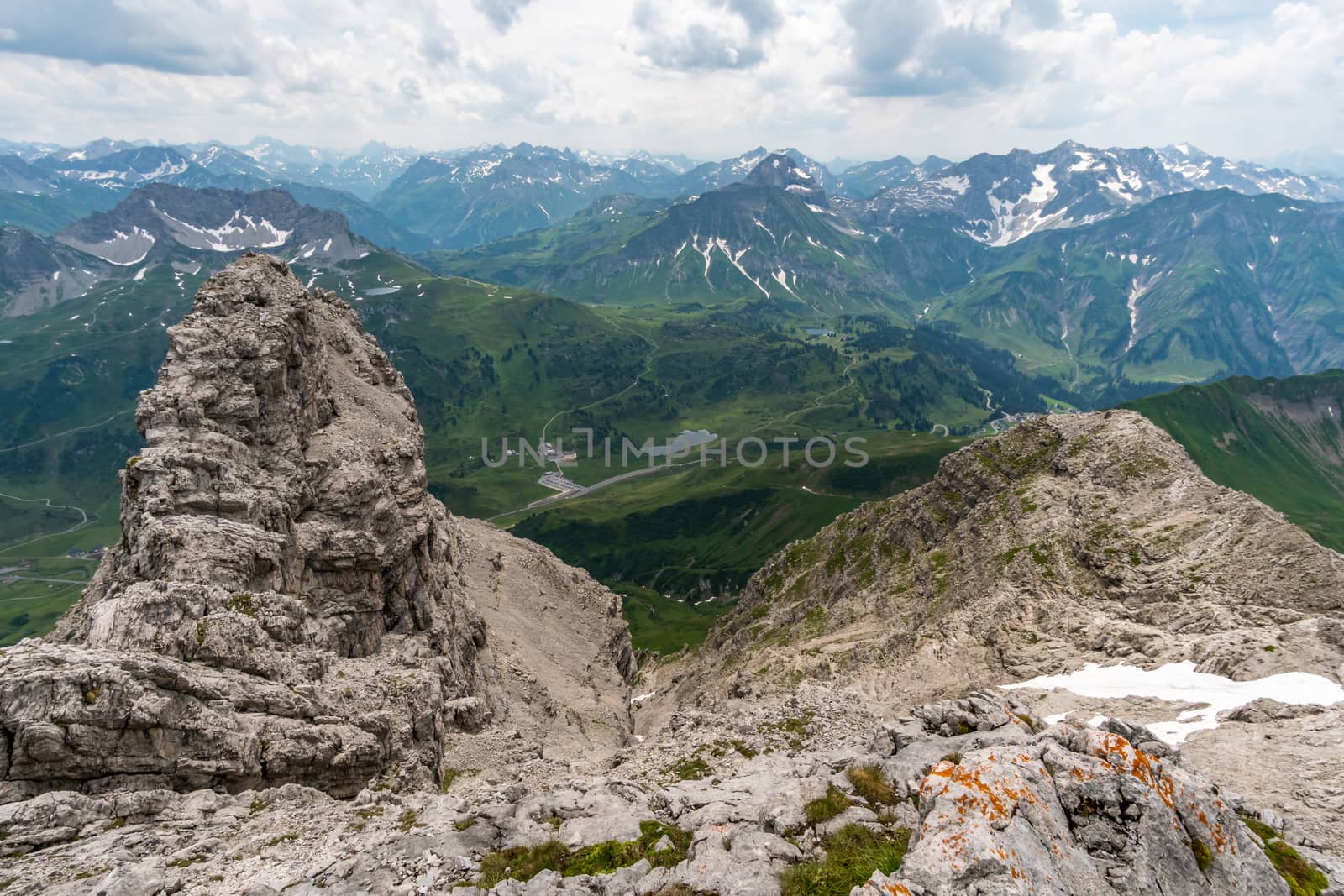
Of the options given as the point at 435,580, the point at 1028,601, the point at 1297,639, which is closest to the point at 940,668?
the point at 1028,601

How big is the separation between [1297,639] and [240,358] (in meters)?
81.1

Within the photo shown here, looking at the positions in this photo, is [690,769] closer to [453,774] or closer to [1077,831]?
[453,774]

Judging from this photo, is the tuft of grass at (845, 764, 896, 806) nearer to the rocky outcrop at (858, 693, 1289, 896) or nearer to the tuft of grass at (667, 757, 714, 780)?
the rocky outcrop at (858, 693, 1289, 896)

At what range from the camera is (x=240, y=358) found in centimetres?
6247

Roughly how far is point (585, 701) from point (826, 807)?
62.8 metres

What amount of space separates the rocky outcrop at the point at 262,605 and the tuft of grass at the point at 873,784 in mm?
27872

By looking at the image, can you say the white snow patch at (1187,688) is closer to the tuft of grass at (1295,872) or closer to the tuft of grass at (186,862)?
the tuft of grass at (1295,872)

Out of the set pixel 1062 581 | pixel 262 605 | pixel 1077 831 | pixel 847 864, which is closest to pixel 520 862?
pixel 847 864

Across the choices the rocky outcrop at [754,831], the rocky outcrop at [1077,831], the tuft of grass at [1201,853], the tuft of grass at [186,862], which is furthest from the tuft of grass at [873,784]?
the tuft of grass at [186,862]

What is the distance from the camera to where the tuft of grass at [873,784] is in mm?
26609

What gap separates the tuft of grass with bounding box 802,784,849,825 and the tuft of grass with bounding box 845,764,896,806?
781 mm

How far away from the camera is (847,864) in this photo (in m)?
22.4

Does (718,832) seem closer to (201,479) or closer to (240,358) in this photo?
(201,479)

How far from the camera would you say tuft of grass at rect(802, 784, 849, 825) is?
84.3ft
